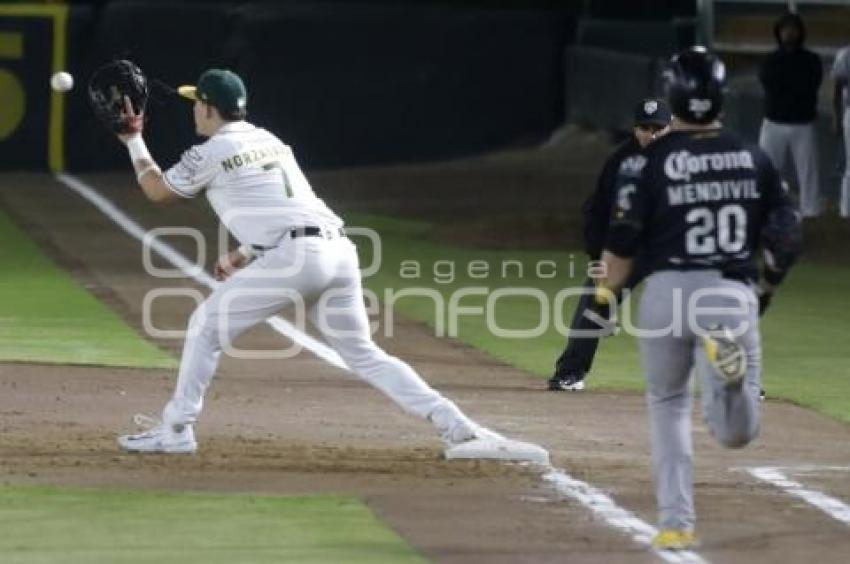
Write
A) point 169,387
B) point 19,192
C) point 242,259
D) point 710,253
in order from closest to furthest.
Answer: point 710,253 → point 242,259 → point 169,387 → point 19,192

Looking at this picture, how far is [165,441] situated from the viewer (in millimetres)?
11352

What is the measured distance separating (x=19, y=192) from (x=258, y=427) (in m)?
16.4

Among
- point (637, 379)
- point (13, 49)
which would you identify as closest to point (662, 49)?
point (13, 49)

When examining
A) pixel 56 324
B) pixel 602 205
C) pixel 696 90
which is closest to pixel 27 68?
pixel 56 324

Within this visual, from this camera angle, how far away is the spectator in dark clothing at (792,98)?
24172 millimetres

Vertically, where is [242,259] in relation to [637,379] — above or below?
above

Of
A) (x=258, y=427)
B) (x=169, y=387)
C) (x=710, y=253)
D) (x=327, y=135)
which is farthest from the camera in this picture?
(x=327, y=135)

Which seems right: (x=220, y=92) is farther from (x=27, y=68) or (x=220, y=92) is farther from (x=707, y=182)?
(x=27, y=68)

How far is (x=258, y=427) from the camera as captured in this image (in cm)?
1265

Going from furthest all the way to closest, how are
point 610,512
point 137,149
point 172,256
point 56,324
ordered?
1. point 172,256
2. point 56,324
3. point 137,149
4. point 610,512

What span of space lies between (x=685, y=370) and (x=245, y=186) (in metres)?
2.70

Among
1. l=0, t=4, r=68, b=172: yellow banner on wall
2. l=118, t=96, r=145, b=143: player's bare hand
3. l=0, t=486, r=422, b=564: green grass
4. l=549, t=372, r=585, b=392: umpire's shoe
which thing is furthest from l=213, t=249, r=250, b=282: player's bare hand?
l=0, t=4, r=68, b=172: yellow banner on wall

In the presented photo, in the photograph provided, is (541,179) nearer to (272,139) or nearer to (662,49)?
(662,49)

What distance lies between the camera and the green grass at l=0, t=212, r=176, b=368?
15.8 metres
